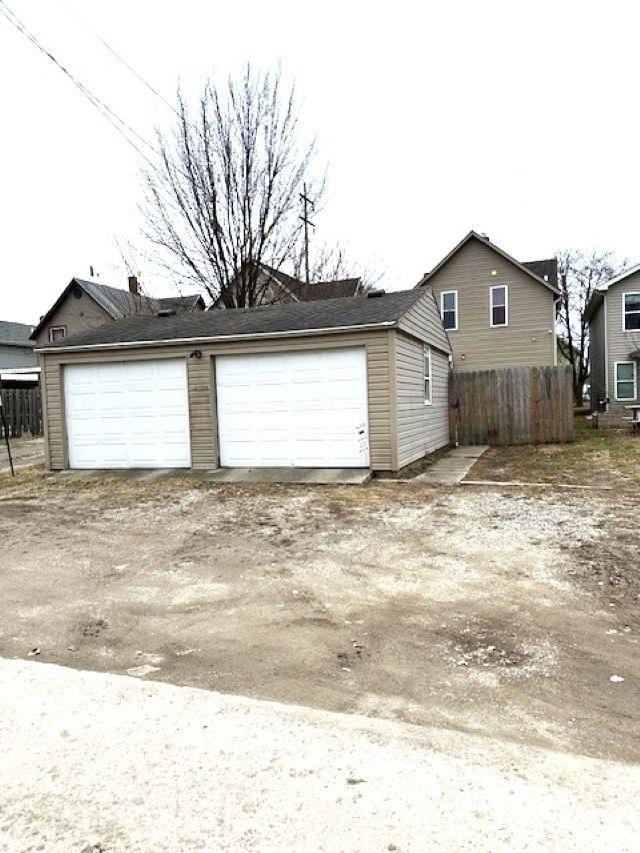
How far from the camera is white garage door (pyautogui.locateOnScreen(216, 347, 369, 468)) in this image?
10.7 m

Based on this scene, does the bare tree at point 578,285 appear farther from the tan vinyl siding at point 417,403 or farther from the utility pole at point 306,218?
the tan vinyl siding at point 417,403

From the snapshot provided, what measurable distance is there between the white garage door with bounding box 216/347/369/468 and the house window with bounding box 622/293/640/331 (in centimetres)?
1685

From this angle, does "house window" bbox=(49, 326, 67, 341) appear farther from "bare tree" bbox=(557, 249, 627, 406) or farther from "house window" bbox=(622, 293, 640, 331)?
"bare tree" bbox=(557, 249, 627, 406)

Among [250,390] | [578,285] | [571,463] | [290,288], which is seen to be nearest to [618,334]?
[290,288]

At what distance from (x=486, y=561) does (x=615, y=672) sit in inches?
84.2

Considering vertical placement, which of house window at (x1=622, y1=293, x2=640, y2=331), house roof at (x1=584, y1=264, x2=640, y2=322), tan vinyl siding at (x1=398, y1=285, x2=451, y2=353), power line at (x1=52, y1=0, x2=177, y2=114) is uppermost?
power line at (x1=52, y1=0, x2=177, y2=114)

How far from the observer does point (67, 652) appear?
12.2 feet

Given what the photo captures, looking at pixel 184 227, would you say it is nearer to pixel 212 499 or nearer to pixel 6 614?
pixel 212 499

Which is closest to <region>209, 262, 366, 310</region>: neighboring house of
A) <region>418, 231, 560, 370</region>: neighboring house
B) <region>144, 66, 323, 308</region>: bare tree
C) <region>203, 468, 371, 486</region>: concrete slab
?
<region>144, 66, 323, 308</region>: bare tree

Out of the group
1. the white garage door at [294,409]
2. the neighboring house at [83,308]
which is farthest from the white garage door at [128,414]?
the neighboring house at [83,308]

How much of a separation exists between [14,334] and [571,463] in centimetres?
3445

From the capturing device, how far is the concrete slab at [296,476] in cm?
1004

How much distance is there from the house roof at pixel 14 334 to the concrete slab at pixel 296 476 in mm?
29370

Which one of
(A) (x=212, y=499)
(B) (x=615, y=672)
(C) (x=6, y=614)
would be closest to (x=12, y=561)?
(C) (x=6, y=614)
